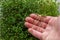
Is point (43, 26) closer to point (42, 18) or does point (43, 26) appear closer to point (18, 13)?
point (42, 18)

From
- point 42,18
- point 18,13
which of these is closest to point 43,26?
point 42,18

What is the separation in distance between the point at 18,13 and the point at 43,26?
17 centimetres

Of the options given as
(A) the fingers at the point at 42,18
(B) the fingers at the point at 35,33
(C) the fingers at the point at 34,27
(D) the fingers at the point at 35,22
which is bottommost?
(B) the fingers at the point at 35,33

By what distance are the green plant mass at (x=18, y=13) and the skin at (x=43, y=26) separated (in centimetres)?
3

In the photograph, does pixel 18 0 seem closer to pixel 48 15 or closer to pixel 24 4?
pixel 24 4

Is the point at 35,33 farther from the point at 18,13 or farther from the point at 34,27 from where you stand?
the point at 18,13

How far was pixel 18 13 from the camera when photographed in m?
1.75

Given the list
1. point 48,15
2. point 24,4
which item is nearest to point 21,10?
point 24,4

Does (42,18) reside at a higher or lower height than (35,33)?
higher

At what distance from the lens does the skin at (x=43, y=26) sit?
66.6 inches

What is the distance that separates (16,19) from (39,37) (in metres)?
0.17

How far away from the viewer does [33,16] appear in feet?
5.79

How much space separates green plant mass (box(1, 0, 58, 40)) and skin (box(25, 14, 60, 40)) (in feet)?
0.09

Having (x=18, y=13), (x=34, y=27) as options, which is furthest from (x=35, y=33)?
(x=18, y=13)
